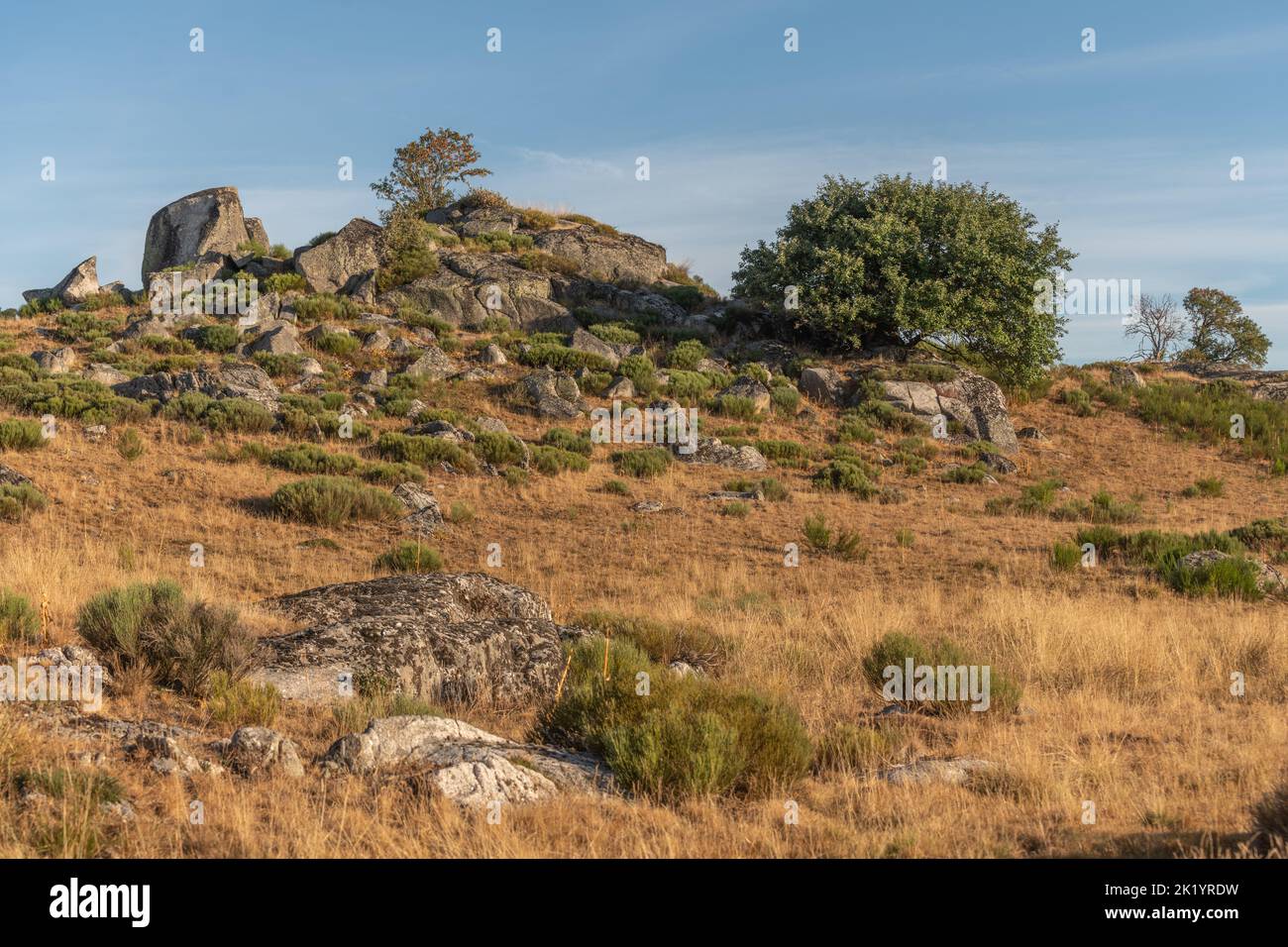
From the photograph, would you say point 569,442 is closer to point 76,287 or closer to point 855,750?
point 855,750

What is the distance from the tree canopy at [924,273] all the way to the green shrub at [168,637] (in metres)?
27.1

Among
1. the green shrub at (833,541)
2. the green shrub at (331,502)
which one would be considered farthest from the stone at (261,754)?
the green shrub at (833,541)

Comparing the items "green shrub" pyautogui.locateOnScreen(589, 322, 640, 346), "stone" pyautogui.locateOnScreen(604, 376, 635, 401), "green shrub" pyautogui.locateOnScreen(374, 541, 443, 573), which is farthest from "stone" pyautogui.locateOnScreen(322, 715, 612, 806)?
"green shrub" pyautogui.locateOnScreen(589, 322, 640, 346)

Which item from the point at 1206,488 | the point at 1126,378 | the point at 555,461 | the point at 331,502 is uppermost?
the point at 1126,378

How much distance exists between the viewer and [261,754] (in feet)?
19.3

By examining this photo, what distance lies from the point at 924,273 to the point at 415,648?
28.0 meters

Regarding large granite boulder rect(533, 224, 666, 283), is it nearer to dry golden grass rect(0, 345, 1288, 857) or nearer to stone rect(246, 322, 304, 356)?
stone rect(246, 322, 304, 356)

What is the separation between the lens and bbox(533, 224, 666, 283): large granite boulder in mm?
41719

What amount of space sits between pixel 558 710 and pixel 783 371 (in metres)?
27.4

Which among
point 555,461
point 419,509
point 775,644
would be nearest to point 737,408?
point 555,461

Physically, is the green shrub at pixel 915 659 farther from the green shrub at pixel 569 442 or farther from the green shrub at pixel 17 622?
the green shrub at pixel 569 442
